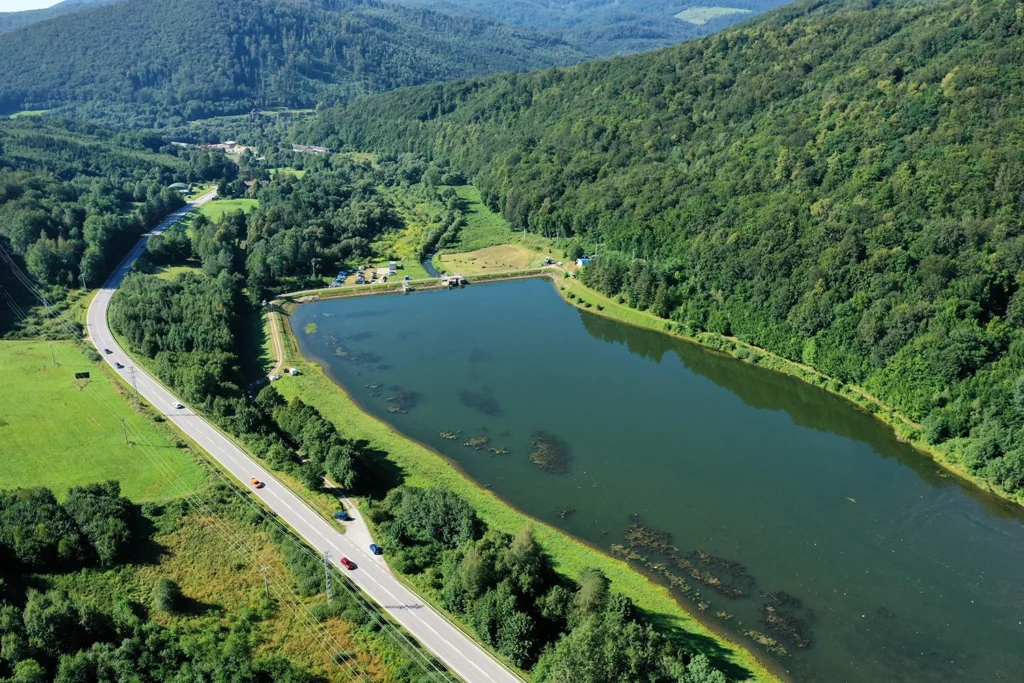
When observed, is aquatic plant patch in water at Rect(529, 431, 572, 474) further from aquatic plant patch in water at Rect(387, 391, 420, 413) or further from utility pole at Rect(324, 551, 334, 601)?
utility pole at Rect(324, 551, 334, 601)

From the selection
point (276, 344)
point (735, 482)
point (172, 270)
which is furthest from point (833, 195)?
point (172, 270)

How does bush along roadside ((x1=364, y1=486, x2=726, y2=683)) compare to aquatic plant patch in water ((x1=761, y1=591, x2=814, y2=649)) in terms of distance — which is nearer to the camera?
bush along roadside ((x1=364, y1=486, x2=726, y2=683))

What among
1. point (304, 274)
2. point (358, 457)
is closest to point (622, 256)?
point (304, 274)

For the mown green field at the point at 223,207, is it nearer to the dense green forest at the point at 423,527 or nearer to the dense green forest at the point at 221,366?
the dense green forest at the point at 221,366

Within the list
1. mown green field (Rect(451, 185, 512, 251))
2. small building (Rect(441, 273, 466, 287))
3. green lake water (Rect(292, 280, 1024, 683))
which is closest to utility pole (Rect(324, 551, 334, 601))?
green lake water (Rect(292, 280, 1024, 683))

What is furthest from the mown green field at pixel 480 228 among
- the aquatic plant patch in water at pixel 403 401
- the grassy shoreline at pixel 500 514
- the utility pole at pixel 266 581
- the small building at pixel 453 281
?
the utility pole at pixel 266 581

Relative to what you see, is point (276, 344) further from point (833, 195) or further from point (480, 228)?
point (833, 195)
